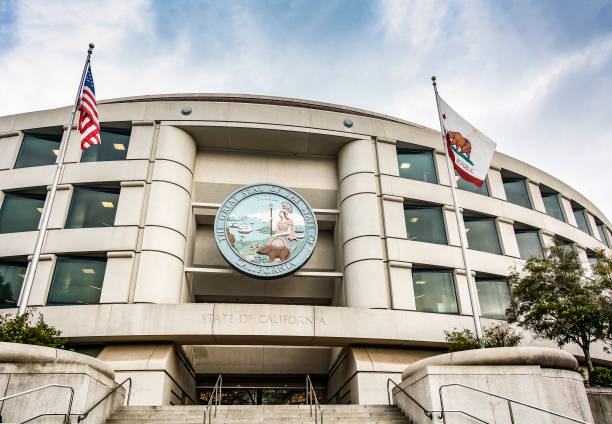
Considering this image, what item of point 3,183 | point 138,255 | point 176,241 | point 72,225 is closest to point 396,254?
point 176,241

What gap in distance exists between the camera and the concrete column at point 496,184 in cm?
2597

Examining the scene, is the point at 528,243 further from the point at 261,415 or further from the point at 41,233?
the point at 41,233

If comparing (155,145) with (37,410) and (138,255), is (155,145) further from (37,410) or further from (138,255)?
(37,410)

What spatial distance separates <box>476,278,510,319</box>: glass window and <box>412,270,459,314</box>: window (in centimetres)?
169

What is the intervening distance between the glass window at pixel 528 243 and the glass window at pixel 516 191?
5.88 ft

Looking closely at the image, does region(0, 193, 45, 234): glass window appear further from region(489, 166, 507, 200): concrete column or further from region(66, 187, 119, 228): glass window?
region(489, 166, 507, 200): concrete column

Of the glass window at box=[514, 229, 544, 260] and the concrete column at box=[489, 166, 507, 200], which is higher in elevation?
the concrete column at box=[489, 166, 507, 200]

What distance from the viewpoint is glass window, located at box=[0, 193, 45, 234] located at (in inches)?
851

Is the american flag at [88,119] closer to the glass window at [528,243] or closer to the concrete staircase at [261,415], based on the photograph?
the concrete staircase at [261,415]

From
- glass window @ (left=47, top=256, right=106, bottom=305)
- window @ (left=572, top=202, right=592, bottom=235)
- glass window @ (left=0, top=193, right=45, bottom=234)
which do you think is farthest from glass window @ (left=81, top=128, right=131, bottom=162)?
window @ (left=572, top=202, right=592, bottom=235)

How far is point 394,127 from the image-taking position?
82.3 feet

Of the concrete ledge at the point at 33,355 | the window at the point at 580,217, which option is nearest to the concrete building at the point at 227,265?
the window at the point at 580,217

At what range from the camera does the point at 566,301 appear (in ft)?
59.4

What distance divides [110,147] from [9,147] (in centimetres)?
527
